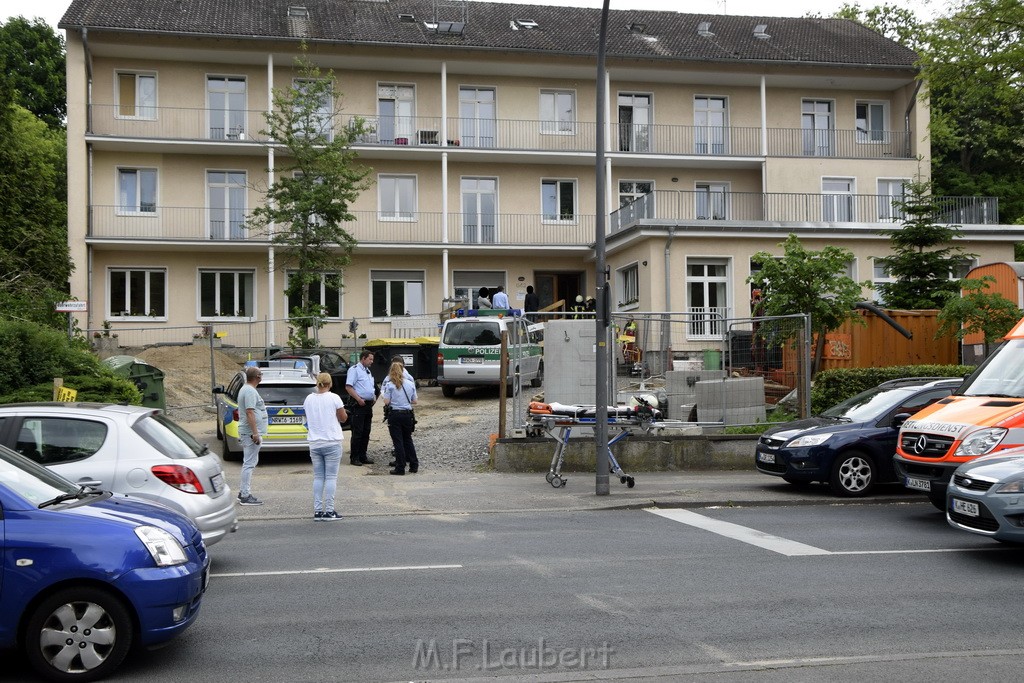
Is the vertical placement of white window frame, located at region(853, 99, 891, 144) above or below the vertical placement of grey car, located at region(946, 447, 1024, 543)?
above

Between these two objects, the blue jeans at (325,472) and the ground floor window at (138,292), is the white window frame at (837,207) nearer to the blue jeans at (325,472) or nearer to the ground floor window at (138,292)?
the ground floor window at (138,292)

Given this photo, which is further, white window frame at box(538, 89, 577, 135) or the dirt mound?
white window frame at box(538, 89, 577, 135)

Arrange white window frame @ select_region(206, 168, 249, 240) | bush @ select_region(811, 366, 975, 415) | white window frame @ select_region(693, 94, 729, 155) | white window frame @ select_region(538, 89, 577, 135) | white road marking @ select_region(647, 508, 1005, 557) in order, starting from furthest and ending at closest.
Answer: white window frame @ select_region(693, 94, 729, 155), white window frame @ select_region(538, 89, 577, 135), white window frame @ select_region(206, 168, 249, 240), bush @ select_region(811, 366, 975, 415), white road marking @ select_region(647, 508, 1005, 557)

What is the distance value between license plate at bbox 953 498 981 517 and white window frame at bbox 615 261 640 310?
75.4 feet

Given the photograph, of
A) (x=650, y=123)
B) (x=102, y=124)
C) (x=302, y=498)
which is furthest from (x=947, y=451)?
(x=102, y=124)

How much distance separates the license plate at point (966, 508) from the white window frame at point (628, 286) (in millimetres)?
22991

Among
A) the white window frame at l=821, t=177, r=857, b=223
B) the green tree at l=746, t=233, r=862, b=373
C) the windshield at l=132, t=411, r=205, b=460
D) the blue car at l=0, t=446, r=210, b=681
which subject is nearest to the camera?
the blue car at l=0, t=446, r=210, b=681

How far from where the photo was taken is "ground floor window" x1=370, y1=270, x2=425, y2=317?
124 feet

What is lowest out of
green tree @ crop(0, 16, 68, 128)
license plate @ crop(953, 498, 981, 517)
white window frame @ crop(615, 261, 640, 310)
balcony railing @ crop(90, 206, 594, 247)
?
license plate @ crop(953, 498, 981, 517)

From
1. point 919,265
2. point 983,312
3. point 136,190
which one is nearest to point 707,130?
point 919,265

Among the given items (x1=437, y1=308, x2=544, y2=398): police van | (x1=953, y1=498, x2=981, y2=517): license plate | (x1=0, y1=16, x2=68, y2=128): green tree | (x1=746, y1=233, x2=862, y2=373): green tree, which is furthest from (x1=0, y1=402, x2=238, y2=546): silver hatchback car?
(x1=0, y1=16, x2=68, y2=128): green tree

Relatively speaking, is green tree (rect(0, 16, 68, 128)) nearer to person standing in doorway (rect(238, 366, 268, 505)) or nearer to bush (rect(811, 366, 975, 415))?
person standing in doorway (rect(238, 366, 268, 505))

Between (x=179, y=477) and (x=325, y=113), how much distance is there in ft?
95.9

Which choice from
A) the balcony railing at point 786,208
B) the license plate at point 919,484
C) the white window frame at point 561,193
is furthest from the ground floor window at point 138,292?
the license plate at point 919,484
